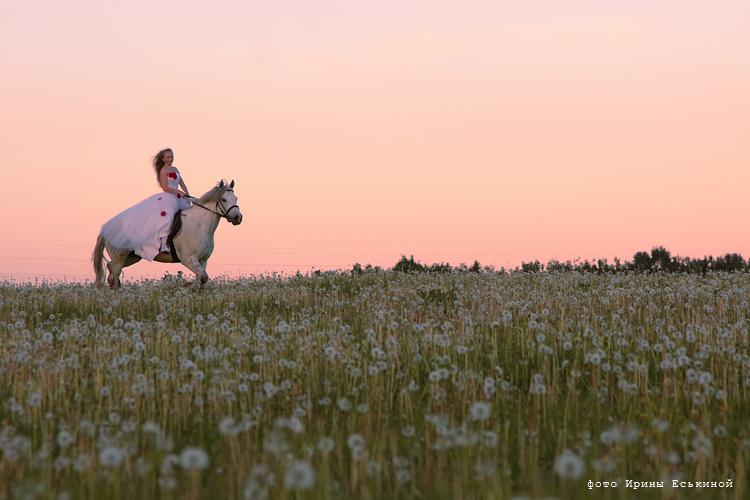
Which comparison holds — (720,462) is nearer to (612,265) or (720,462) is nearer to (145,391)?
(145,391)

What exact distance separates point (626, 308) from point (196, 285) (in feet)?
32.3

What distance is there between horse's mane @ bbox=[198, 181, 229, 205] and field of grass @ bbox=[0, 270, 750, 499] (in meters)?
6.29

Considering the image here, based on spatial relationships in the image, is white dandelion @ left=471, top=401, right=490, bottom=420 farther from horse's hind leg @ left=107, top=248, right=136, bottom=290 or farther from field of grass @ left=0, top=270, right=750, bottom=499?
horse's hind leg @ left=107, top=248, right=136, bottom=290

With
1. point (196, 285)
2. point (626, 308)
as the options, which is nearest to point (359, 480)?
point (626, 308)

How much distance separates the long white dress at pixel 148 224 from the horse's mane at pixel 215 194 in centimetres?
86

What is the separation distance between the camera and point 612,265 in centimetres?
2202

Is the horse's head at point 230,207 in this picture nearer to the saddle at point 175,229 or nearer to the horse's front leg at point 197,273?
the saddle at point 175,229

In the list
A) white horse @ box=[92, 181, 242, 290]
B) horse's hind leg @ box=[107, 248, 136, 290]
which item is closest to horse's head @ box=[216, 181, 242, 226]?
white horse @ box=[92, 181, 242, 290]

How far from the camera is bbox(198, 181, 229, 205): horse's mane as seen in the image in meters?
16.4

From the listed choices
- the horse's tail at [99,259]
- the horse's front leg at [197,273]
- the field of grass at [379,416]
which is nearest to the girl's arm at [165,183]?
the horse's front leg at [197,273]

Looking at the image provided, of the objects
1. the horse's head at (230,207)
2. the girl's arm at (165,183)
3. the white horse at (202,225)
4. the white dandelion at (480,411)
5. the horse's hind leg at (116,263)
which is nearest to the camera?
the white dandelion at (480,411)

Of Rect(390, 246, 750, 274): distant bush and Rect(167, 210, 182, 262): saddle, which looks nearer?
Answer: Rect(167, 210, 182, 262): saddle

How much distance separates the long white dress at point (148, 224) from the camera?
16.7 metres

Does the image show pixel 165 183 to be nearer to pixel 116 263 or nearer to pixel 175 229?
pixel 175 229
